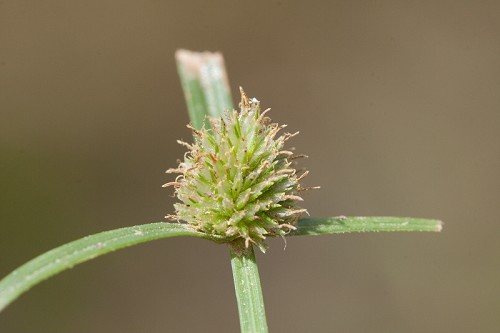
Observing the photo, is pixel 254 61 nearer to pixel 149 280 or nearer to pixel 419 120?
pixel 419 120

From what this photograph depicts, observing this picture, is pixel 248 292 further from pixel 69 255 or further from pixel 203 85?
pixel 203 85

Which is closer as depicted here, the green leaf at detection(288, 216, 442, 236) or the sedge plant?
the sedge plant

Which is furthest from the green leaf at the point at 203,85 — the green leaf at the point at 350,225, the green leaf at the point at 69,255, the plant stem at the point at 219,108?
the green leaf at the point at 69,255

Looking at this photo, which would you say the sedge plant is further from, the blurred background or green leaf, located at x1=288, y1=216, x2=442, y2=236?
the blurred background

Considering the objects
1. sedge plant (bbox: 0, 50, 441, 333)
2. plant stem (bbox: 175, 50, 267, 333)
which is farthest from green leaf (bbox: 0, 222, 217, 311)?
plant stem (bbox: 175, 50, 267, 333)

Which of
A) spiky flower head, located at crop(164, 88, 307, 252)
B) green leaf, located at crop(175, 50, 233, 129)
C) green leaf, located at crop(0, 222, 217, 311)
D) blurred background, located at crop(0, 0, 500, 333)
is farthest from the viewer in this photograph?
blurred background, located at crop(0, 0, 500, 333)

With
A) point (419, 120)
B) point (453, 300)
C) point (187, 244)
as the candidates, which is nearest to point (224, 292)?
point (187, 244)

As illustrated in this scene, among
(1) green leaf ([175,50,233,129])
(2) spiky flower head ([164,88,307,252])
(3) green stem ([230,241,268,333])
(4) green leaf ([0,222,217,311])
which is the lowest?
(3) green stem ([230,241,268,333])
